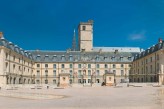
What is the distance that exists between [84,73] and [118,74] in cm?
1084

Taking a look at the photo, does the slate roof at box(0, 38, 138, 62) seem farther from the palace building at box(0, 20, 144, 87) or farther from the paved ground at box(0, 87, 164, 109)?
the paved ground at box(0, 87, 164, 109)

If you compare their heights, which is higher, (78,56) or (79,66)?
(78,56)

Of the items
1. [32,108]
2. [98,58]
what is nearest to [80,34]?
[98,58]

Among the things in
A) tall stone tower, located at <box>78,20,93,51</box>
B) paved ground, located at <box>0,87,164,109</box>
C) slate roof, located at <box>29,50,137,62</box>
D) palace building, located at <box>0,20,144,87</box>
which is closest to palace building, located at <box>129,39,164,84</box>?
palace building, located at <box>0,20,144,87</box>

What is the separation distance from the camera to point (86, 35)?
374ft

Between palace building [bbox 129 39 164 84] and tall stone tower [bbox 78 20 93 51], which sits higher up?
tall stone tower [bbox 78 20 93 51]

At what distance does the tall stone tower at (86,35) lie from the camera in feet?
369

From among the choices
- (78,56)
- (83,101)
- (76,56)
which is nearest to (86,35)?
(78,56)

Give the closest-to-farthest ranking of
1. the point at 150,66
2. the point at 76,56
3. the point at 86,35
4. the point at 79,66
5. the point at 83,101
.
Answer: the point at 83,101, the point at 150,66, the point at 79,66, the point at 76,56, the point at 86,35

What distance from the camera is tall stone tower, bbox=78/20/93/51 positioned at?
113 metres

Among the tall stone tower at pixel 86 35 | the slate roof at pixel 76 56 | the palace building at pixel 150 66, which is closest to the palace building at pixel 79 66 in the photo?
the slate roof at pixel 76 56

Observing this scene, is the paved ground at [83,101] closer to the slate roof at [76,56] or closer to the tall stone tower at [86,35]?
the slate roof at [76,56]

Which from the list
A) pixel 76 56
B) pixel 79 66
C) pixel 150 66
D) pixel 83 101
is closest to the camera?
pixel 83 101

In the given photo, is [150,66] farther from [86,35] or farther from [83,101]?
[83,101]
